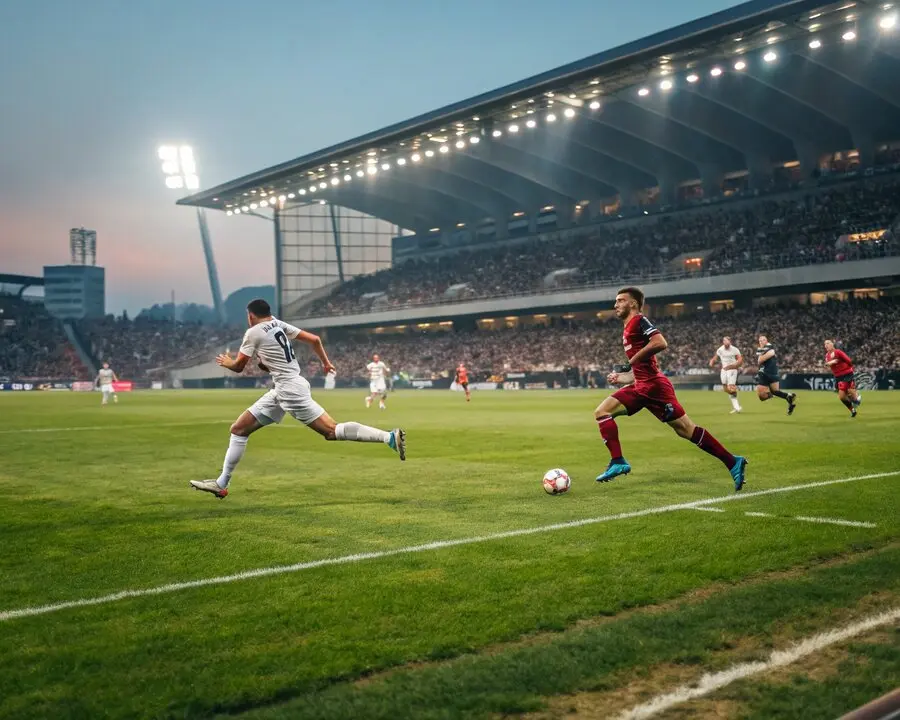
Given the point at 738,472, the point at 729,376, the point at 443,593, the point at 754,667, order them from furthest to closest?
1. the point at 729,376
2. the point at 738,472
3. the point at 443,593
4. the point at 754,667

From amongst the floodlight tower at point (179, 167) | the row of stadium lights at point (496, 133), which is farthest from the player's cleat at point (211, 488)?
the floodlight tower at point (179, 167)

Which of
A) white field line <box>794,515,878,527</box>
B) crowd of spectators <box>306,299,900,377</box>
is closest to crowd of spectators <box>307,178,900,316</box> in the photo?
crowd of spectators <box>306,299,900,377</box>

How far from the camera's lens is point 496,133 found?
5666 cm

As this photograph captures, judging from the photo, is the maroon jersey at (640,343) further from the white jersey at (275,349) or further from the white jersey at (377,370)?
the white jersey at (377,370)

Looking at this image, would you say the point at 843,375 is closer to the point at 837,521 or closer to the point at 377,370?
the point at 837,521

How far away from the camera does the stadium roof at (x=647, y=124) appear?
132 feet

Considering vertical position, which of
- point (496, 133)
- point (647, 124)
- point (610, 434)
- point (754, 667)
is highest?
point (496, 133)

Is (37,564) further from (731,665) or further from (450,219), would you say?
(450,219)

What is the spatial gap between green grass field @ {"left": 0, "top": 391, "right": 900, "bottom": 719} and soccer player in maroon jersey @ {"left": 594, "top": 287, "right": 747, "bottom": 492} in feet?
1.31

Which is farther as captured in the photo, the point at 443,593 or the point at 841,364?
the point at 841,364

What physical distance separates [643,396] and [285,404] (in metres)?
4.04

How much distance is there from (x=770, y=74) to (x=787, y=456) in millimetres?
38465

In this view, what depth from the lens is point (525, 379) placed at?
58094 mm

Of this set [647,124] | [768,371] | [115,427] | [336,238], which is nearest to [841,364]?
[768,371]
